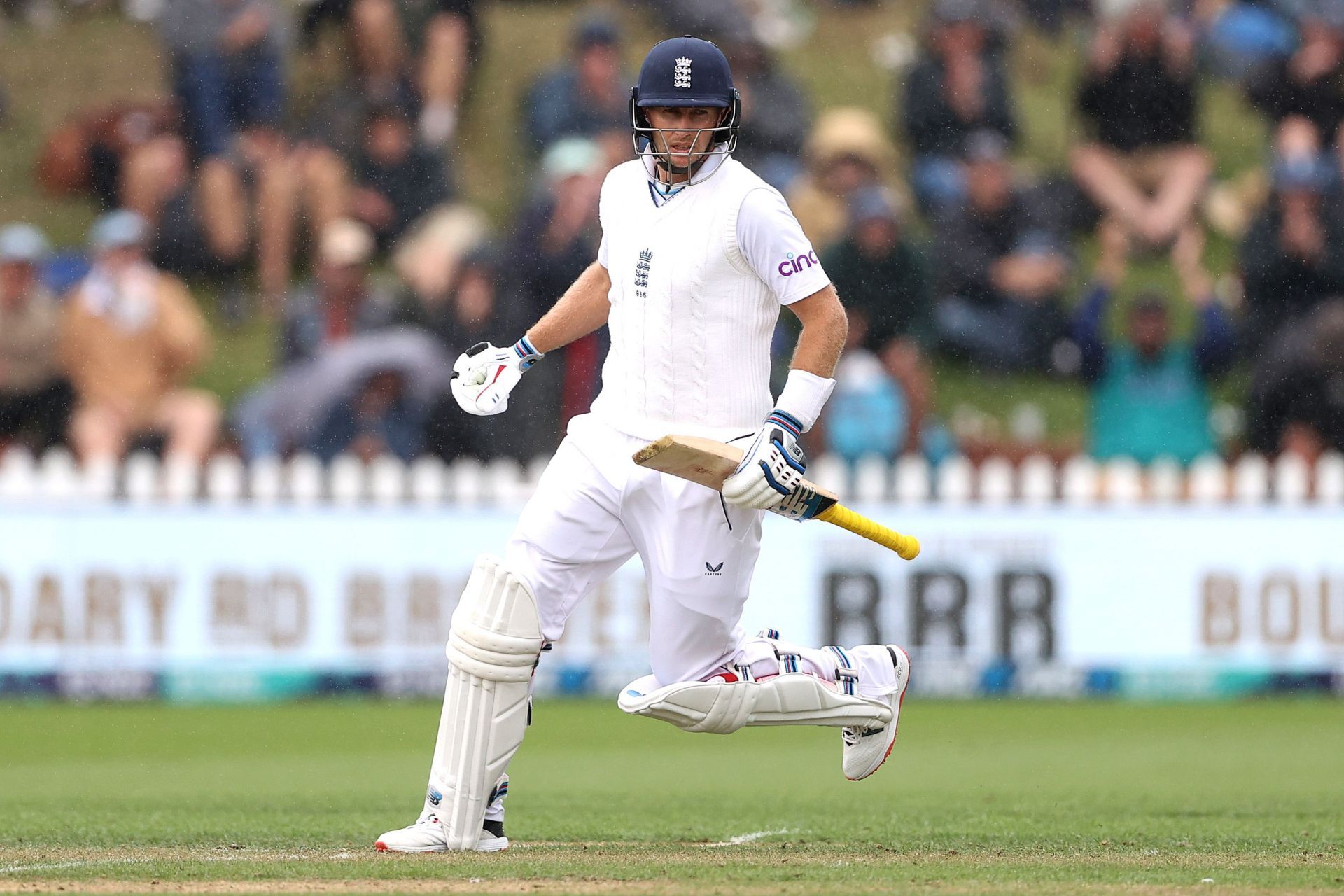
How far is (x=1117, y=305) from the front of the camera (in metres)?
14.4

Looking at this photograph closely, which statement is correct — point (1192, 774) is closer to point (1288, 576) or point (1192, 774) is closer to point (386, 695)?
point (1288, 576)

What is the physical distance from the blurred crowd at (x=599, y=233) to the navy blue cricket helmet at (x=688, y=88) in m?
6.34

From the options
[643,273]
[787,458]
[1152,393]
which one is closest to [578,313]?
[643,273]

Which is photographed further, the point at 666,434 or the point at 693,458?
the point at 666,434

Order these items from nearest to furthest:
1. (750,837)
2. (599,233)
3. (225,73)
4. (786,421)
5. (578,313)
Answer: (786,421), (578,313), (750,837), (599,233), (225,73)

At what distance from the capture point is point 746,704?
20.7 ft

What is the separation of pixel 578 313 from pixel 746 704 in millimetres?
1304

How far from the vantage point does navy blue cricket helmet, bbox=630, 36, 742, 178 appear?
6.11 metres

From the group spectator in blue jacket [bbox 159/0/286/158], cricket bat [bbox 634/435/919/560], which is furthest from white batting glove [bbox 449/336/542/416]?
spectator in blue jacket [bbox 159/0/286/158]

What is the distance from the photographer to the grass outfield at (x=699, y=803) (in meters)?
5.71

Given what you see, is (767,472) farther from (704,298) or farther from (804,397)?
(704,298)

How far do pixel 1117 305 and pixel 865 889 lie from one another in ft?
31.3

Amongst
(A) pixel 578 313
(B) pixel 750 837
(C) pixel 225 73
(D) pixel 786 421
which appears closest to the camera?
(D) pixel 786 421

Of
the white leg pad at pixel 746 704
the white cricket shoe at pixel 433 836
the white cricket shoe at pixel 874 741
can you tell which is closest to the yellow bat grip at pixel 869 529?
the white leg pad at pixel 746 704
